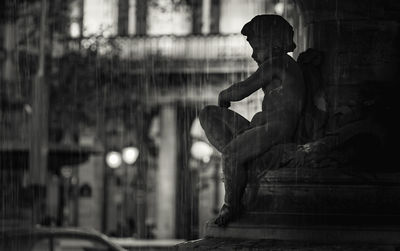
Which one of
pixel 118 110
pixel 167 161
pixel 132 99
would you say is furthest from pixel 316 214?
pixel 167 161

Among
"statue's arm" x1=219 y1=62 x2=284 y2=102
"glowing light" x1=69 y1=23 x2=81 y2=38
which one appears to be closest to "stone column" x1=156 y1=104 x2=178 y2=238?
"glowing light" x1=69 y1=23 x2=81 y2=38

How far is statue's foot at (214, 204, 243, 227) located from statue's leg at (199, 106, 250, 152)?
17.3 inches

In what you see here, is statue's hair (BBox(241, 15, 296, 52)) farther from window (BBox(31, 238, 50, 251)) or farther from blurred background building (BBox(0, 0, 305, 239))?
blurred background building (BBox(0, 0, 305, 239))

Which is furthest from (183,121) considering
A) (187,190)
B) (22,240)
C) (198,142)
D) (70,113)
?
(22,240)

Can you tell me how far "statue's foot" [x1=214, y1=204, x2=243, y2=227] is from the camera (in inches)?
324

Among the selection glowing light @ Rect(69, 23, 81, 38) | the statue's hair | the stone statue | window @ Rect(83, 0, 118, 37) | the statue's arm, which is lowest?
the stone statue

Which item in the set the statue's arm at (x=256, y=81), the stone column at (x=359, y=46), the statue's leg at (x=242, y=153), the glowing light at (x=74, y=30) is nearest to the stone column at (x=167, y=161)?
the glowing light at (x=74, y=30)

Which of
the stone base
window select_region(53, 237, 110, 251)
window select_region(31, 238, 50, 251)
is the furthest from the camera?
window select_region(53, 237, 110, 251)

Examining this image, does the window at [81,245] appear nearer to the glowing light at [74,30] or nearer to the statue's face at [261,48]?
the statue's face at [261,48]

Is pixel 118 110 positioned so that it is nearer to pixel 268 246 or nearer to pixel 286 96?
pixel 286 96

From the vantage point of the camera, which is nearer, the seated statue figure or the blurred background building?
the seated statue figure

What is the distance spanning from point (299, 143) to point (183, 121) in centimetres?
3452

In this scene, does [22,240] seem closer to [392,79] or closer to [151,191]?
[392,79]

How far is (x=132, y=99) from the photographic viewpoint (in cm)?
3369
